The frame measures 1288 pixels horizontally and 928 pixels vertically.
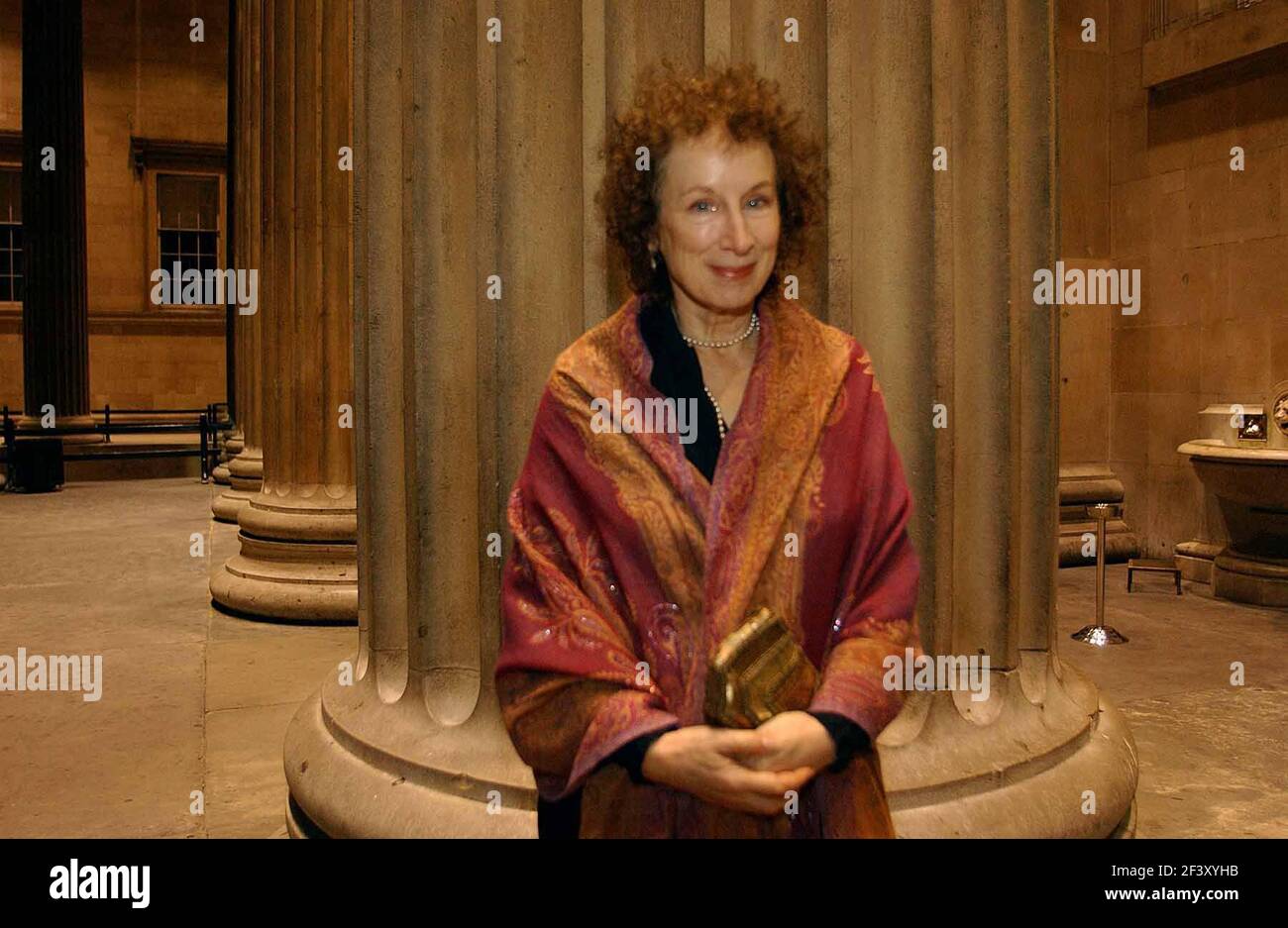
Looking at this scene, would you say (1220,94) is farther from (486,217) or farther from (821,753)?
(821,753)

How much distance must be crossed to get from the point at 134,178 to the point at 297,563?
73.7ft

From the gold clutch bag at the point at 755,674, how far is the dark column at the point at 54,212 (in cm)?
1814

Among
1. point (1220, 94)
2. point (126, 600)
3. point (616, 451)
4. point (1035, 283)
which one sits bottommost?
point (126, 600)

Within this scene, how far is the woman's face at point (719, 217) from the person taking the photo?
175 cm

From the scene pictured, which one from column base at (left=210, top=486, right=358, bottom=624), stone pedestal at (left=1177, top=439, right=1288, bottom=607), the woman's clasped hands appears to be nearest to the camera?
the woman's clasped hands

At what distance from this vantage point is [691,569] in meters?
1.73

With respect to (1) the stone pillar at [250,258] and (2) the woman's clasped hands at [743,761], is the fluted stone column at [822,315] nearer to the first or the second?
(2) the woman's clasped hands at [743,761]

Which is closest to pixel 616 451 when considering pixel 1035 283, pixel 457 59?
pixel 457 59

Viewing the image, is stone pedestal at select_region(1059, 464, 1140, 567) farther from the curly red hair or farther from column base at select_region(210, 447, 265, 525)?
the curly red hair

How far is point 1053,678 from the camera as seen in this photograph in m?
3.48

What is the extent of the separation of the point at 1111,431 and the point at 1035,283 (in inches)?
260

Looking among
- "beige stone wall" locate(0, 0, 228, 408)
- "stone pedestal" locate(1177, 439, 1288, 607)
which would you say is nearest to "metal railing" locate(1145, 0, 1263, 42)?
"stone pedestal" locate(1177, 439, 1288, 607)

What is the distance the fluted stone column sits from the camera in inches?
115
